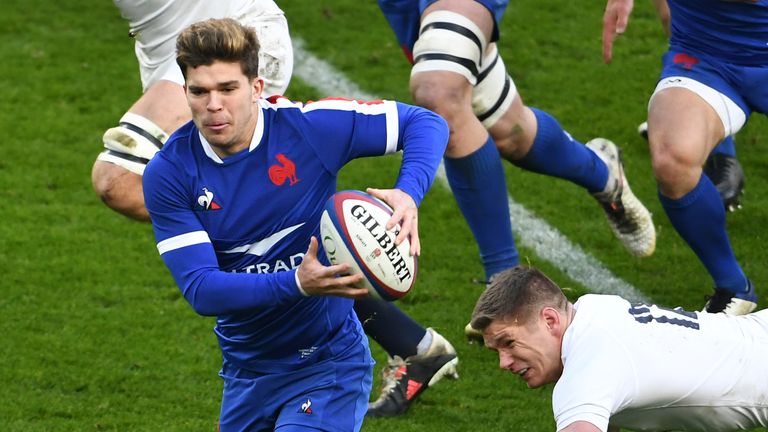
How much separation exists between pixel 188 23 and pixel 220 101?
2.10m

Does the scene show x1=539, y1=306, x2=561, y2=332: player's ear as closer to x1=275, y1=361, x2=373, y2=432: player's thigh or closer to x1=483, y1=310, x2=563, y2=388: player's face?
x1=483, y1=310, x2=563, y2=388: player's face

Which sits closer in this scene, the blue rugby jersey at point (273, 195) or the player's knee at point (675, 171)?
the blue rugby jersey at point (273, 195)

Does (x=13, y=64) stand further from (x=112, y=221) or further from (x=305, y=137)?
(x=305, y=137)

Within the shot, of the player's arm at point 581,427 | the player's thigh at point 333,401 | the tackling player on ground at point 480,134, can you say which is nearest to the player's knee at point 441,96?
the tackling player on ground at point 480,134

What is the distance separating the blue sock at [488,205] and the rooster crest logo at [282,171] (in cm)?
176

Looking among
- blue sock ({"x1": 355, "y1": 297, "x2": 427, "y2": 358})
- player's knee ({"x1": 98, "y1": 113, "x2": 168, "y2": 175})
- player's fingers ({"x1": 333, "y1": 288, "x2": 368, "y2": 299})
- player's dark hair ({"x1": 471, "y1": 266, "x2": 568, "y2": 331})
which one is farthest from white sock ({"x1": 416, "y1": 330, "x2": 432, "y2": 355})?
player's fingers ({"x1": 333, "y1": 288, "x2": 368, "y2": 299})

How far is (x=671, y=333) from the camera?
4043 millimetres

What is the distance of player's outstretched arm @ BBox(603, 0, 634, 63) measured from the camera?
5785 millimetres

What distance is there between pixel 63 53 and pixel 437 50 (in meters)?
4.14

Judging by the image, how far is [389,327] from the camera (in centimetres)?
565

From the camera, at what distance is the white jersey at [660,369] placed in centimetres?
375

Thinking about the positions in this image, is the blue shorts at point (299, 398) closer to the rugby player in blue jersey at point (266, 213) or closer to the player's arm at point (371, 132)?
the rugby player in blue jersey at point (266, 213)

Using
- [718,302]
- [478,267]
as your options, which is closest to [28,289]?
[478,267]

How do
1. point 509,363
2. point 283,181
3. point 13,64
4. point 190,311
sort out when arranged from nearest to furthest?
point 509,363 → point 283,181 → point 190,311 → point 13,64
